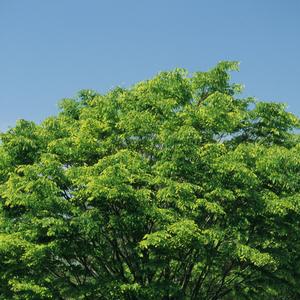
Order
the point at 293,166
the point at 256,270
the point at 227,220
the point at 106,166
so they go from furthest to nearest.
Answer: the point at 256,270
the point at 227,220
the point at 293,166
the point at 106,166

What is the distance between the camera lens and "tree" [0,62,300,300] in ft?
58.8

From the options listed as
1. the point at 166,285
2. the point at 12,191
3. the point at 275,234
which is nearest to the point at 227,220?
the point at 275,234

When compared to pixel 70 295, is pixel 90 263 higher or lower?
higher

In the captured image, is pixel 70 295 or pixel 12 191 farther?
pixel 70 295

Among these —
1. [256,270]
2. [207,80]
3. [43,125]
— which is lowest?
[256,270]

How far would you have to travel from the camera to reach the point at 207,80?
22.5m

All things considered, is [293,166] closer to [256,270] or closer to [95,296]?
[256,270]

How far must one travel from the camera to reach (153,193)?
17.8 m

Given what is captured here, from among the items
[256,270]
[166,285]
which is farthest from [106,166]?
[256,270]

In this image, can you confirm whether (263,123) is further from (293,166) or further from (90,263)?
(90,263)

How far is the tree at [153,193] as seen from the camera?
58.8 feet

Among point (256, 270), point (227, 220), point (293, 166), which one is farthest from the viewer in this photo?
point (256, 270)

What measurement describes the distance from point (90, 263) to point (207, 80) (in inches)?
392

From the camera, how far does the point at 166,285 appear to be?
19484 millimetres
